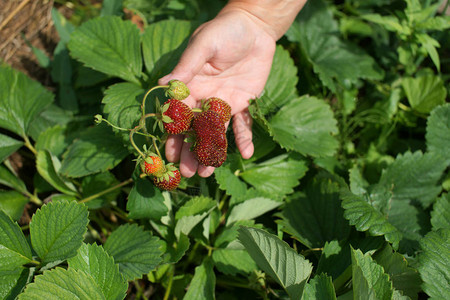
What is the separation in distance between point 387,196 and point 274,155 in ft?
1.70

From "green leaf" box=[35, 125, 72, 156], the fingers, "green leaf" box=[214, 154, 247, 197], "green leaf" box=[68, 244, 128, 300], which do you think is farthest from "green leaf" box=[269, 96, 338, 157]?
"green leaf" box=[35, 125, 72, 156]

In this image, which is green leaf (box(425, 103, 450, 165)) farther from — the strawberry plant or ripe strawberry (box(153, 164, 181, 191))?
ripe strawberry (box(153, 164, 181, 191))

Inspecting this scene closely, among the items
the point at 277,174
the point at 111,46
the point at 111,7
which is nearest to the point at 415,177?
the point at 277,174

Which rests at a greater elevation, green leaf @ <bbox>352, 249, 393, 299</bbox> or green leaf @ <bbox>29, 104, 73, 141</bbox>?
green leaf @ <bbox>29, 104, 73, 141</bbox>

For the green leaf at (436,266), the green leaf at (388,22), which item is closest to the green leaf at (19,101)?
the green leaf at (388,22)

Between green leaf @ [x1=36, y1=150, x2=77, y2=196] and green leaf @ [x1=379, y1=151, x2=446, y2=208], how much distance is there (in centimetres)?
139

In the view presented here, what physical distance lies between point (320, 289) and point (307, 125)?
820 mm

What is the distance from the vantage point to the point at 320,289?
118 centimetres

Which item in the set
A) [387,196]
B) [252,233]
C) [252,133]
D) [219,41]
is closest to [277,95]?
[252,133]

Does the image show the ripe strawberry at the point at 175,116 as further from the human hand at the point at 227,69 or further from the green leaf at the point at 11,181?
the green leaf at the point at 11,181

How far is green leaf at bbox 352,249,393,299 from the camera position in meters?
1.09

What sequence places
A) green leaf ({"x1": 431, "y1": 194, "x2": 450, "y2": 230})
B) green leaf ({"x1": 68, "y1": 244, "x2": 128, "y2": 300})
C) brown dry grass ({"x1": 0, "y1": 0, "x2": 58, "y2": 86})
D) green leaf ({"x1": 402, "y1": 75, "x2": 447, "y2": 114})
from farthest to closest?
brown dry grass ({"x1": 0, "y1": 0, "x2": 58, "y2": 86}) < green leaf ({"x1": 402, "y1": 75, "x2": 447, "y2": 114}) < green leaf ({"x1": 431, "y1": 194, "x2": 450, "y2": 230}) < green leaf ({"x1": 68, "y1": 244, "x2": 128, "y2": 300})

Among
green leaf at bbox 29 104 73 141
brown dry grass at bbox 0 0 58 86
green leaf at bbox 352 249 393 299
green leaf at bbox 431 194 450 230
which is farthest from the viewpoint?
brown dry grass at bbox 0 0 58 86

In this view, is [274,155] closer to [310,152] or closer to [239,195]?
[310,152]
